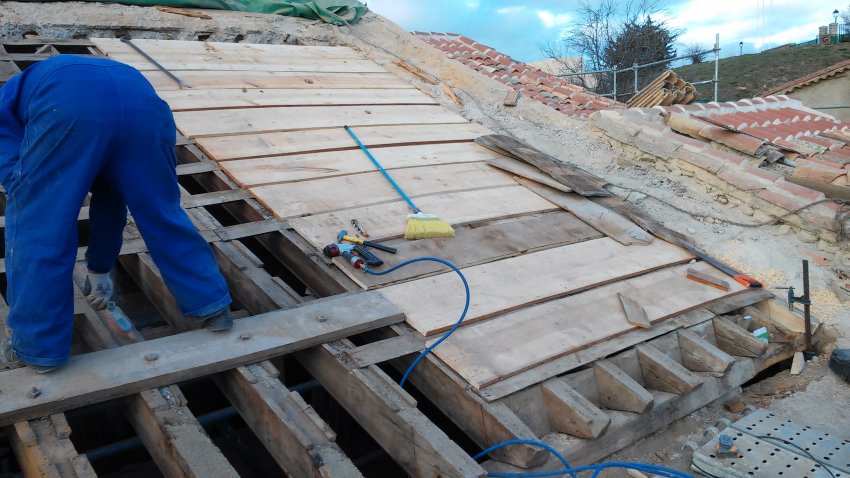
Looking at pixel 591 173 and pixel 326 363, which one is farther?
pixel 591 173

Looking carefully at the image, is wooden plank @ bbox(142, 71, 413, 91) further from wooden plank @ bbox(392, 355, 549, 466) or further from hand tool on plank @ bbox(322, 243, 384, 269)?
wooden plank @ bbox(392, 355, 549, 466)

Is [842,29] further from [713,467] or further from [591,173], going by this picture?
[713,467]

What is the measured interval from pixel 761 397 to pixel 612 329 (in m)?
0.80

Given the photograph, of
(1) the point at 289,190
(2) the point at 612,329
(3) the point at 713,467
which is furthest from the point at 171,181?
(3) the point at 713,467

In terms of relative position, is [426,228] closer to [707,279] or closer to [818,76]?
[707,279]

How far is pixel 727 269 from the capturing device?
12.6ft

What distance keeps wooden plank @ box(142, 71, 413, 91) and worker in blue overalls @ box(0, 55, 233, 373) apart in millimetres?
2774

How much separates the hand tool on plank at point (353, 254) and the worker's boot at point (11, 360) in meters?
1.32

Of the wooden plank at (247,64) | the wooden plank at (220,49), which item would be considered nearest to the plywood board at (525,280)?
the wooden plank at (247,64)

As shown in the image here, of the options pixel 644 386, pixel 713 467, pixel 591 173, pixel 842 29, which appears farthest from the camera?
pixel 842 29

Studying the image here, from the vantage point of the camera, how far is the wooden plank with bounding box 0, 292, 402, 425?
219cm

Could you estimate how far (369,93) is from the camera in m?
5.71

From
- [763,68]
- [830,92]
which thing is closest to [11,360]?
[830,92]

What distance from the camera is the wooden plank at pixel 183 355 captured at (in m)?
2.19
